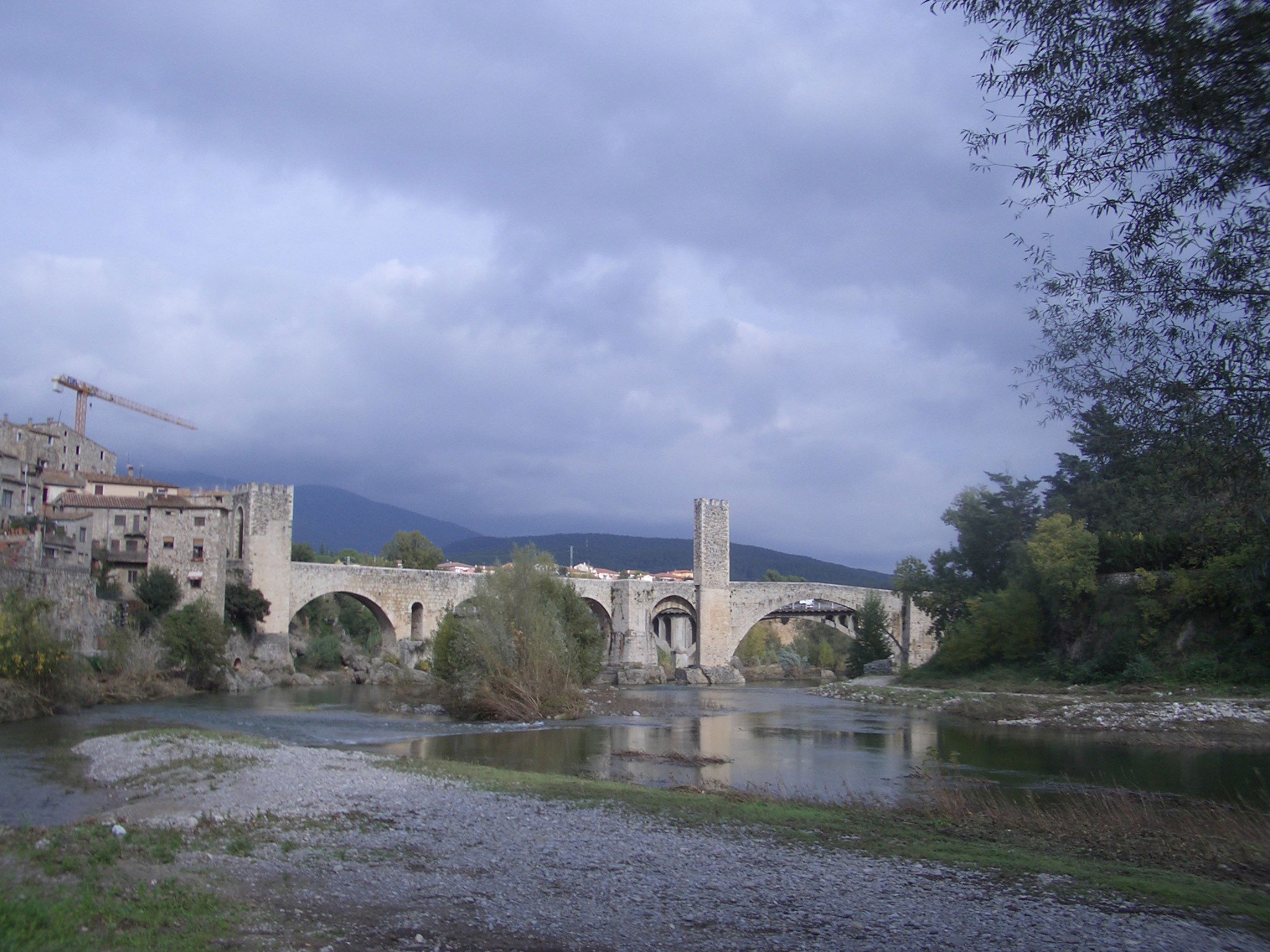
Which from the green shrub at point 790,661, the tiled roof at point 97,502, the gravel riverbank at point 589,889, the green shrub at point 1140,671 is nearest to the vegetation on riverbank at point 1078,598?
the green shrub at point 1140,671

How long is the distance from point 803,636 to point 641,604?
29.2m

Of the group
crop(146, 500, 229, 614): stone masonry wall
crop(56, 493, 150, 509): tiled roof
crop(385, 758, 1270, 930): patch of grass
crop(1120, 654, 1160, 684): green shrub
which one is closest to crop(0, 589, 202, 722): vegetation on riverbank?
crop(146, 500, 229, 614): stone masonry wall

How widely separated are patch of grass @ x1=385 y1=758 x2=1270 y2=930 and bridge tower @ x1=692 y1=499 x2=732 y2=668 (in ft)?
129

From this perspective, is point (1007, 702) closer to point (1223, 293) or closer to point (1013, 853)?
point (1013, 853)

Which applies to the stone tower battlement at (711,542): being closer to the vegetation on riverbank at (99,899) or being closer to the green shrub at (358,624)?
the green shrub at (358,624)

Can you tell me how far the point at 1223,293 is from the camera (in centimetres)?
554

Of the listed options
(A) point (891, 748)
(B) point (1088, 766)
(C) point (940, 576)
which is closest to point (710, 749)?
Answer: (A) point (891, 748)

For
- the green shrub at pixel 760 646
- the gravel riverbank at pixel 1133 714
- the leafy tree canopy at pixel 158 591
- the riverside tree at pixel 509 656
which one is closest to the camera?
the gravel riverbank at pixel 1133 714

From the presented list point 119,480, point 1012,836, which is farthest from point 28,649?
point 119,480

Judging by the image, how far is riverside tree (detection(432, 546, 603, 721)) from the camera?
75.2 ft

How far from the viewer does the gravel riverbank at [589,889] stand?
5.32m

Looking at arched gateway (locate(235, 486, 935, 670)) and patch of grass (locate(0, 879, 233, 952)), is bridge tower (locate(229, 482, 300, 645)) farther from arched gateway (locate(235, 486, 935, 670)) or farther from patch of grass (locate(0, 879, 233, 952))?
patch of grass (locate(0, 879, 233, 952))

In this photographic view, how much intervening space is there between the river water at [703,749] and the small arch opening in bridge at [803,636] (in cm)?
2483

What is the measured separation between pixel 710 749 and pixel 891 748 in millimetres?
3307
